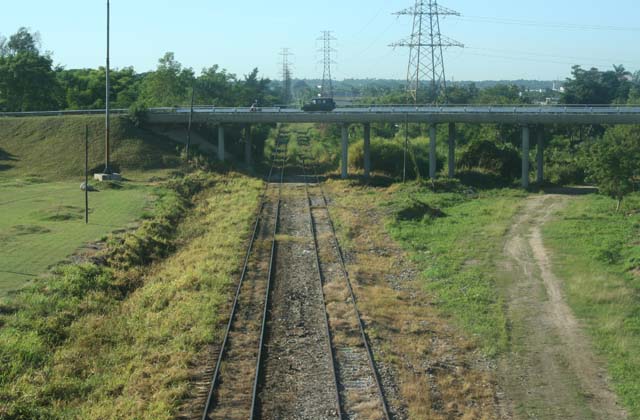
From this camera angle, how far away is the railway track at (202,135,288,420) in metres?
14.8

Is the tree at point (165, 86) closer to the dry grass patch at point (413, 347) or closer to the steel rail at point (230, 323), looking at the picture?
the steel rail at point (230, 323)

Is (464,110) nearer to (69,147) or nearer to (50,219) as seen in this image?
(69,147)

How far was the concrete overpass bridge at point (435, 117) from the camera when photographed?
47875 millimetres

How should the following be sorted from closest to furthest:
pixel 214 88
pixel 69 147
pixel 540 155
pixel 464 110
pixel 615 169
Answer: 1. pixel 615 169
2. pixel 540 155
3. pixel 464 110
4. pixel 69 147
5. pixel 214 88

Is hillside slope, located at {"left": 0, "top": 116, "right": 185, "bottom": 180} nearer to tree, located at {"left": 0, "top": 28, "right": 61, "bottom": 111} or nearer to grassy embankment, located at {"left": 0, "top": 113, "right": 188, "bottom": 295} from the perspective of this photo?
grassy embankment, located at {"left": 0, "top": 113, "right": 188, "bottom": 295}

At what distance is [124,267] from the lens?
26594 millimetres

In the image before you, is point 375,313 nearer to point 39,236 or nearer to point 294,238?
point 294,238

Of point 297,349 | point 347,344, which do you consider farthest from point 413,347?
point 297,349

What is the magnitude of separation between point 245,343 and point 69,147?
4218 cm

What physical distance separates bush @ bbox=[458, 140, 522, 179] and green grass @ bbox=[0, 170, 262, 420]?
2672 cm

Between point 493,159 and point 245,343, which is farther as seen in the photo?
point 493,159

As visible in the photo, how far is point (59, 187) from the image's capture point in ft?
155

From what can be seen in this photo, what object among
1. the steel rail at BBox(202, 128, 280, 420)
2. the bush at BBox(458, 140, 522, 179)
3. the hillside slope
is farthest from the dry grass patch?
the hillside slope

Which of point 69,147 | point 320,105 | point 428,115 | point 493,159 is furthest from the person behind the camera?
point 320,105
